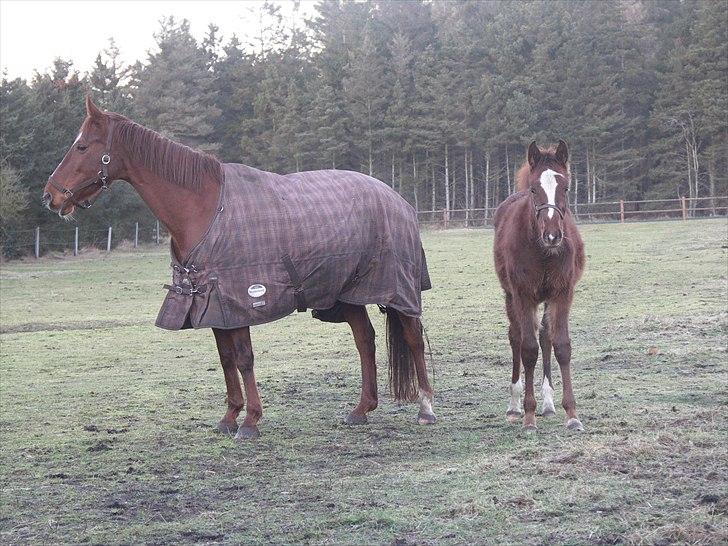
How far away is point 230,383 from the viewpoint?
7.02 meters

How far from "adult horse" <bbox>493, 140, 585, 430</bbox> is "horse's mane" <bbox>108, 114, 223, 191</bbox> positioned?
2395mm

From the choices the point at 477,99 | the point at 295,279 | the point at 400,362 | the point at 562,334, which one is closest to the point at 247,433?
the point at 295,279

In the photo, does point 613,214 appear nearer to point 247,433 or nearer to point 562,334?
point 562,334

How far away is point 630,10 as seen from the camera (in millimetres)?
58094

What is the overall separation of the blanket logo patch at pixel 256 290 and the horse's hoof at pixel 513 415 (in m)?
2.12

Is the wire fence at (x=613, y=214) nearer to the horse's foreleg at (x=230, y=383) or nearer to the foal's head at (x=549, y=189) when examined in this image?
the foal's head at (x=549, y=189)

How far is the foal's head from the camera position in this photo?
6.28m

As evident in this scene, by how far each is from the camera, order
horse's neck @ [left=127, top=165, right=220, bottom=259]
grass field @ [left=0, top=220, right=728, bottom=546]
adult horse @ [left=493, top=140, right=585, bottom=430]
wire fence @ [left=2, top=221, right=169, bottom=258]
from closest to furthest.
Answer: grass field @ [left=0, top=220, right=728, bottom=546], adult horse @ [left=493, top=140, right=585, bottom=430], horse's neck @ [left=127, top=165, right=220, bottom=259], wire fence @ [left=2, top=221, right=169, bottom=258]

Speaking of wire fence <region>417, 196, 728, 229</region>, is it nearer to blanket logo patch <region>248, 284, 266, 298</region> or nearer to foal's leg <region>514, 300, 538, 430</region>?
foal's leg <region>514, 300, 538, 430</region>

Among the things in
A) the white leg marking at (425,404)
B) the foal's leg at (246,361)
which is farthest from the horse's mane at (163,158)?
the white leg marking at (425,404)

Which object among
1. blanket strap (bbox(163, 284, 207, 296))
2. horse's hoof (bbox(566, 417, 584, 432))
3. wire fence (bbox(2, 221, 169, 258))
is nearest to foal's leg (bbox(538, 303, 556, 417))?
horse's hoof (bbox(566, 417, 584, 432))

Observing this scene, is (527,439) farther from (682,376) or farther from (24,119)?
(24,119)

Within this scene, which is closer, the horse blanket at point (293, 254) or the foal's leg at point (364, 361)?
the horse blanket at point (293, 254)

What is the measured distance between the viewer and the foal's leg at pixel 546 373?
7.12m
